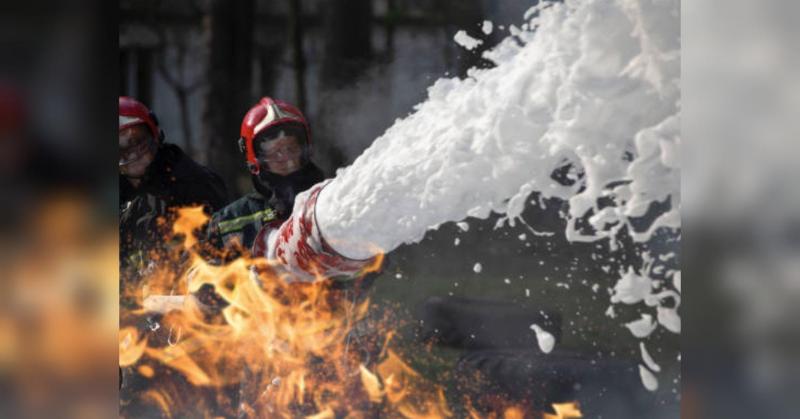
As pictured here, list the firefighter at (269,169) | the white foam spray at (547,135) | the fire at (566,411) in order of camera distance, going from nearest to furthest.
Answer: the white foam spray at (547,135) → the fire at (566,411) → the firefighter at (269,169)

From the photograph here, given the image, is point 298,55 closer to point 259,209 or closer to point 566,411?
point 259,209

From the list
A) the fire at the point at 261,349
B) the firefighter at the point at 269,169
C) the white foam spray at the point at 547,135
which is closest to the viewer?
the white foam spray at the point at 547,135

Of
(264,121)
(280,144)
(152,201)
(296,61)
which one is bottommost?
(152,201)

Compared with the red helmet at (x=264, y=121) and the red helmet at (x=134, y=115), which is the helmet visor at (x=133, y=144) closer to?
the red helmet at (x=134, y=115)

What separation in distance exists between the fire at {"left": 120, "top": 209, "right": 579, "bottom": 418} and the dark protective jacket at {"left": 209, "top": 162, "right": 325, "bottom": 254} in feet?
0.33

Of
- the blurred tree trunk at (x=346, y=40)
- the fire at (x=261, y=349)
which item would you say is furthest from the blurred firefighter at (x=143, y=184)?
the blurred tree trunk at (x=346, y=40)

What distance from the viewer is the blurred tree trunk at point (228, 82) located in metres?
A: 4.19

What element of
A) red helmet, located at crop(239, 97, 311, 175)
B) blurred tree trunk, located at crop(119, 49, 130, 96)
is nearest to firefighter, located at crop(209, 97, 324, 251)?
red helmet, located at crop(239, 97, 311, 175)

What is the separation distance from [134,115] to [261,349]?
1339mm

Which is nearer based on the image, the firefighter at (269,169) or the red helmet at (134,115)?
the firefighter at (269,169)

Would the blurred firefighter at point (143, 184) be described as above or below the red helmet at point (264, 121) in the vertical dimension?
below

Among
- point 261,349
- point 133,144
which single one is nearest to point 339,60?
point 133,144

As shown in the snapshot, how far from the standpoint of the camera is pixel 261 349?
4.21 m

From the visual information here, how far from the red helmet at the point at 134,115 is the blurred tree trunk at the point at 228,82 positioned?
0.29m
